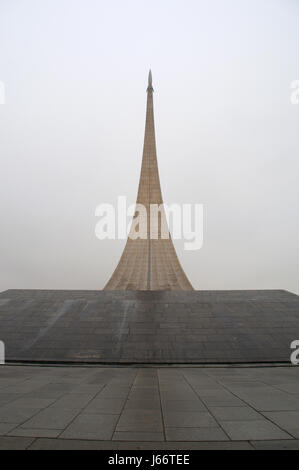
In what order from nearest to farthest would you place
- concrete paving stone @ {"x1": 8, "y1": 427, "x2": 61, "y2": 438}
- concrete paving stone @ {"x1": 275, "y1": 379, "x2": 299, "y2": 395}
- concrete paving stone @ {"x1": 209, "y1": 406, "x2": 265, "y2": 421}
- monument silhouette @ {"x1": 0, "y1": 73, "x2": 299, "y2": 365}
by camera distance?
concrete paving stone @ {"x1": 8, "y1": 427, "x2": 61, "y2": 438} < concrete paving stone @ {"x1": 209, "y1": 406, "x2": 265, "y2": 421} < concrete paving stone @ {"x1": 275, "y1": 379, "x2": 299, "y2": 395} < monument silhouette @ {"x1": 0, "y1": 73, "x2": 299, "y2": 365}

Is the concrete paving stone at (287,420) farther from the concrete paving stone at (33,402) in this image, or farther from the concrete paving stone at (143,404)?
the concrete paving stone at (33,402)

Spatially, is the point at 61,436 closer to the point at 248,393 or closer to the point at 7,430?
the point at 7,430

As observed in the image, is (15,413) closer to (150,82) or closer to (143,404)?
(143,404)

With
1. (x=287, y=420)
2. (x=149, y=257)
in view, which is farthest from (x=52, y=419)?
(x=149, y=257)

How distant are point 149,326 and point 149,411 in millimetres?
4850

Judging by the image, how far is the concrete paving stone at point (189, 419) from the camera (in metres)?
2.78

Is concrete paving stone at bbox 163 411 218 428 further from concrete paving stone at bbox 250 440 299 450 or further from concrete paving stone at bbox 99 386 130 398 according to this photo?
concrete paving stone at bbox 99 386 130 398

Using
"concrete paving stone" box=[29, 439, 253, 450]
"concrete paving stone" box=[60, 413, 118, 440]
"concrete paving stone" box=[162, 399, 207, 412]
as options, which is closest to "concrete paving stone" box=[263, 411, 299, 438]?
"concrete paving stone" box=[29, 439, 253, 450]

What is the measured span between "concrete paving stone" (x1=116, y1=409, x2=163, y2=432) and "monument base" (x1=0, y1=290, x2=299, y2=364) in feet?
12.1

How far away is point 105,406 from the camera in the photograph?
339 cm

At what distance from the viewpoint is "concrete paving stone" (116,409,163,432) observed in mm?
2664

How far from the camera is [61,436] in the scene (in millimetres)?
2482

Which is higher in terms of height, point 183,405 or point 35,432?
point 35,432
